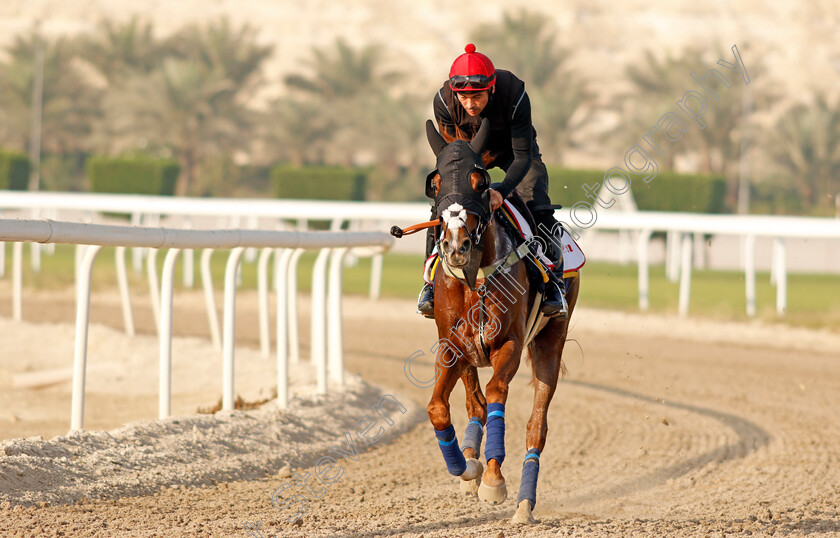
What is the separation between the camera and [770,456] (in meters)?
6.23

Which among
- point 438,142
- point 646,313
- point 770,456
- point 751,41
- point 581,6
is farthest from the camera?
point 581,6

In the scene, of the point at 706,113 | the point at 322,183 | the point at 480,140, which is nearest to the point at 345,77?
the point at 322,183

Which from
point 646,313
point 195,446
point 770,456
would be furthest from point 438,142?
point 646,313

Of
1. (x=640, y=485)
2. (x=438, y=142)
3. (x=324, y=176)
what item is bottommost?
(x=640, y=485)

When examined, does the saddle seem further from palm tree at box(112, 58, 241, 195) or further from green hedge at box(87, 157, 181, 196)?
palm tree at box(112, 58, 241, 195)

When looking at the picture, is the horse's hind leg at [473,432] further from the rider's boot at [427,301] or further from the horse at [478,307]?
the rider's boot at [427,301]

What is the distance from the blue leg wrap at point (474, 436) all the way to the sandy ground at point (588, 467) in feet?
0.91

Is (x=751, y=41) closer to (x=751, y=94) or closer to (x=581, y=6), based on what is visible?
(x=581, y=6)

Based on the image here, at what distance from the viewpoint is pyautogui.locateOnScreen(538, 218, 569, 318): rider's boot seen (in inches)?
189

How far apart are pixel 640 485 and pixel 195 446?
2.38m

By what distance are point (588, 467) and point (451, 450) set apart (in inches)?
69.1

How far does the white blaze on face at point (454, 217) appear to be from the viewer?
3.97 metres

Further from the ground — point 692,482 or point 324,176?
point 324,176

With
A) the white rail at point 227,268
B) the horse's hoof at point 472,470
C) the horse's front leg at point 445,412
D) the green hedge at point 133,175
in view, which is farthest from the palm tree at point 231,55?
the horse's front leg at point 445,412
